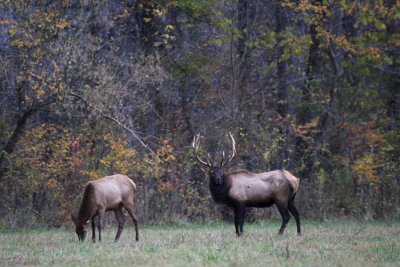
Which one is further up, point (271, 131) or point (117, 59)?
point (117, 59)

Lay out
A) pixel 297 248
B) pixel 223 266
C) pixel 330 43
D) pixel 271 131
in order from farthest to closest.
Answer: pixel 330 43 → pixel 271 131 → pixel 297 248 → pixel 223 266

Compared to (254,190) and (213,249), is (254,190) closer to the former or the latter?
(254,190)

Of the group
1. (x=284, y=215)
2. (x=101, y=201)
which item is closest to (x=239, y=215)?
(x=284, y=215)

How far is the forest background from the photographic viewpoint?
18969 millimetres

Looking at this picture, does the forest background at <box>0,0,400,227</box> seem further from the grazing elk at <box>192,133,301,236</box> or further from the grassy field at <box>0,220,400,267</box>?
the grazing elk at <box>192,133,301,236</box>

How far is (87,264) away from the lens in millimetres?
10633

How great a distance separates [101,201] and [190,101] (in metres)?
10.0

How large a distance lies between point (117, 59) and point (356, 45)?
796 cm

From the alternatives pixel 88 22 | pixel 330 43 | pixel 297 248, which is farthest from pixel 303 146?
pixel 297 248

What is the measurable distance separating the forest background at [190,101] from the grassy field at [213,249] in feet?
9.94

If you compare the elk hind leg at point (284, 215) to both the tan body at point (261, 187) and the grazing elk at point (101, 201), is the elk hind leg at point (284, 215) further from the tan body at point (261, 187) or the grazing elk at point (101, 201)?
the grazing elk at point (101, 201)

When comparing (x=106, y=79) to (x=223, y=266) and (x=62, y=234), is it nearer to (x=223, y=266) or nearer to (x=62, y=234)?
(x=62, y=234)

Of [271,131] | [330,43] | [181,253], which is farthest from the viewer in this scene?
[330,43]

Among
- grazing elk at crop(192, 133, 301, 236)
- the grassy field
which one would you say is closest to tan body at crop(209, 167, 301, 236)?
grazing elk at crop(192, 133, 301, 236)
